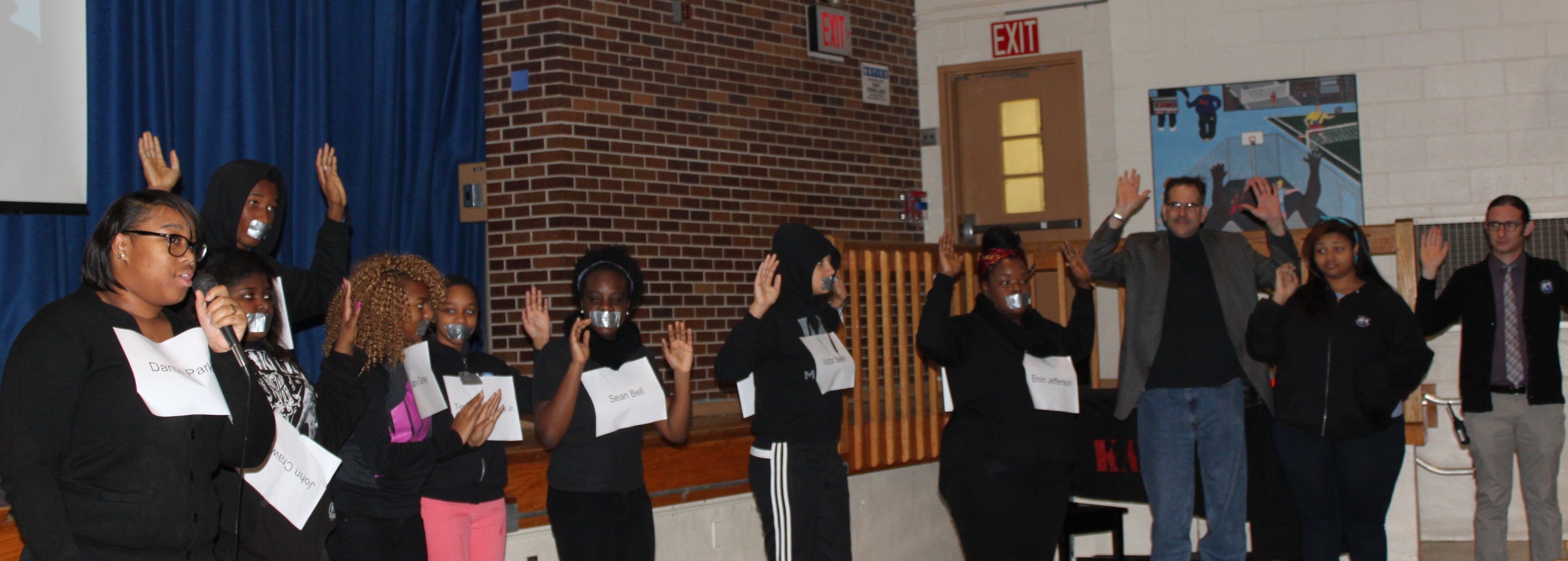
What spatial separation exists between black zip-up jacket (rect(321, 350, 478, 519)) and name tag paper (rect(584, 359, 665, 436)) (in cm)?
49

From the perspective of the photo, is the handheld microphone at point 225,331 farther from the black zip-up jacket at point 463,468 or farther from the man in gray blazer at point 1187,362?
the man in gray blazer at point 1187,362

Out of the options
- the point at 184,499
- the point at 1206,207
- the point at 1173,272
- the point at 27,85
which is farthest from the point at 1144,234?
the point at 27,85

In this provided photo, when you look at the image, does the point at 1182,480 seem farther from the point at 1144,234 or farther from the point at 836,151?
the point at 836,151

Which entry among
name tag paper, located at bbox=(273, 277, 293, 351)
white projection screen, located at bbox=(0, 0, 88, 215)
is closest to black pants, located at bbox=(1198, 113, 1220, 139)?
name tag paper, located at bbox=(273, 277, 293, 351)

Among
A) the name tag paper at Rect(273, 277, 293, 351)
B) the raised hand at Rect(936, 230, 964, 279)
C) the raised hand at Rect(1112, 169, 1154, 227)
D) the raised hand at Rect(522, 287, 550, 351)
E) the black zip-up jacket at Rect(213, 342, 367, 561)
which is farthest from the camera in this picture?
the raised hand at Rect(1112, 169, 1154, 227)

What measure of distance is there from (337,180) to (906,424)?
2.67m

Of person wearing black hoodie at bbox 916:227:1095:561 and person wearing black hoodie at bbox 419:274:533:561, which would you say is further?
person wearing black hoodie at bbox 916:227:1095:561

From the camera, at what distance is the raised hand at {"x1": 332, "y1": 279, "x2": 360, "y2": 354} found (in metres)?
2.95

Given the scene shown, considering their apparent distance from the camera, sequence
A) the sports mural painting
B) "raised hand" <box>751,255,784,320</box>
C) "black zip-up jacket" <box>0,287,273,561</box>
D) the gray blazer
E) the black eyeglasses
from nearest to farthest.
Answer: "black zip-up jacket" <box>0,287,273,561</box> → the black eyeglasses → "raised hand" <box>751,255,784,320</box> → the gray blazer → the sports mural painting

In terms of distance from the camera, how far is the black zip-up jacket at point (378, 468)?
3117 mm

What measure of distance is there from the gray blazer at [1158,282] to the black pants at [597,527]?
1922mm

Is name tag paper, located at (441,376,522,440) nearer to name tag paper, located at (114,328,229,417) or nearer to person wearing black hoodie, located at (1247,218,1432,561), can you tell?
name tag paper, located at (114,328,229,417)

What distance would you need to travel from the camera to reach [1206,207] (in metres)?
6.80

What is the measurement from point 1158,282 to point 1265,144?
9.23ft
